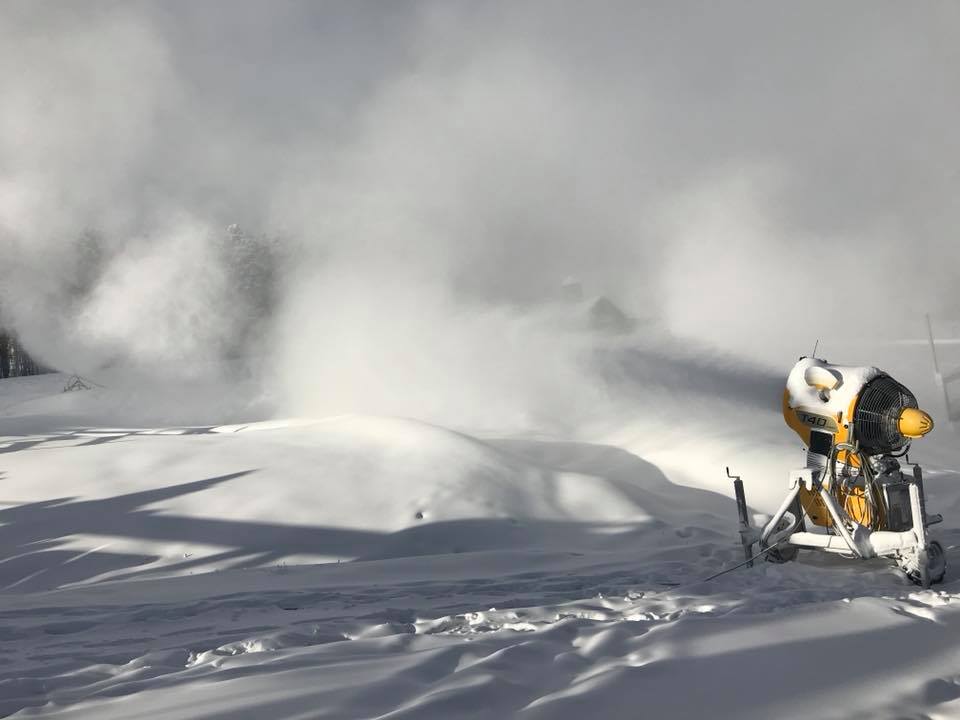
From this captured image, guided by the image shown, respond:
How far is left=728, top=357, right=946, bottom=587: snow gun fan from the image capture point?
4.10m

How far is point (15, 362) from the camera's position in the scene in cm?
2497

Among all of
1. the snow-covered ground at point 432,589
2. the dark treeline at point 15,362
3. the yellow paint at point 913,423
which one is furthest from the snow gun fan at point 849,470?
the dark treeline at point 15,362

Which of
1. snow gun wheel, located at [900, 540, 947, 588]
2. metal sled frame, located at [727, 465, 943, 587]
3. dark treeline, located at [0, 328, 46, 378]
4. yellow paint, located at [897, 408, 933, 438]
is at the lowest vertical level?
snow gun wheel, located at [900, 540, 947, 588]

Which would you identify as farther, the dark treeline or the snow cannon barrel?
the dark treeline

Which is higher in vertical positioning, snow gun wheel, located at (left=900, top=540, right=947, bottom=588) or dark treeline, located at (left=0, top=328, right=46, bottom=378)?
dark treeline, located at (left=0, top=328, right=46, bottom=378)

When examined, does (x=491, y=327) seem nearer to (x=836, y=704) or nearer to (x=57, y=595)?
(x=57, y=595)

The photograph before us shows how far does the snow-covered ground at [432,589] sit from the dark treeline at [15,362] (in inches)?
722

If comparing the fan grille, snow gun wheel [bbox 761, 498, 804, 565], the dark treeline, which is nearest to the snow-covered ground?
snow gun wheel [bbox 761, 498, 804, 565]

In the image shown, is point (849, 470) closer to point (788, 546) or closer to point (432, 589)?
point (788, 546)

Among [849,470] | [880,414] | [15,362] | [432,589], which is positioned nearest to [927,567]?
[849,470]

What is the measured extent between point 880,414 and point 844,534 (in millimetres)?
727

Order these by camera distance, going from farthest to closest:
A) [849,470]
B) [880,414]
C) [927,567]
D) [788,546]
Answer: [788,546] → [849,470] → [880,414] → [927,567]

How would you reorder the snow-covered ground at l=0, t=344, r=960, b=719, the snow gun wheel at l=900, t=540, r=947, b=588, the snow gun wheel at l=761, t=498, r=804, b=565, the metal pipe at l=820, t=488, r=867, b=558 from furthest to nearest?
the snow gun wheel at l=761, t=498, r=804, b=565
the metal pipe at l=820, t=488, r=867, b=558
the snow gun wheel at l=900, t=540, r=947, b=588
the snow-covered ground at l=0, t=344, r=960, b=719

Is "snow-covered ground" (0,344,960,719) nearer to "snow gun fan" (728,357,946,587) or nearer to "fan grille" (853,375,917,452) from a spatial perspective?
"snow gun fan" (728,357,946,587)
